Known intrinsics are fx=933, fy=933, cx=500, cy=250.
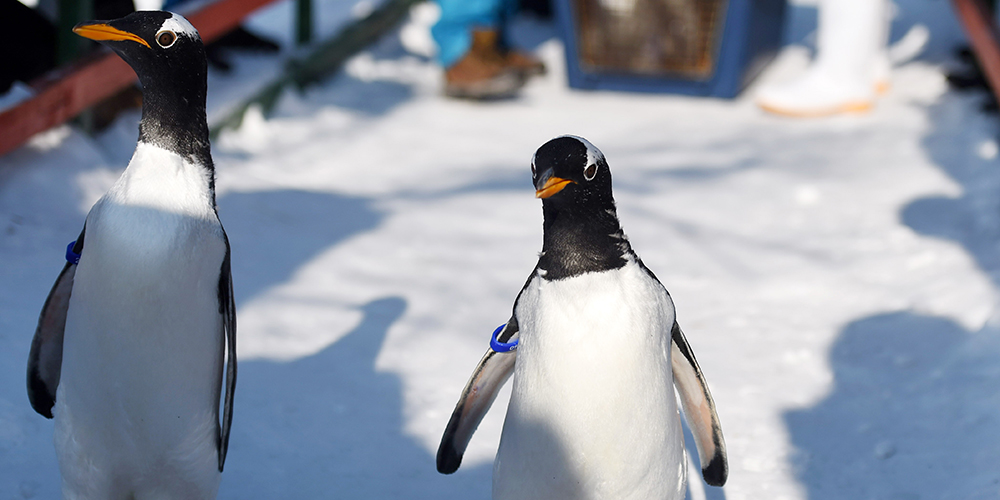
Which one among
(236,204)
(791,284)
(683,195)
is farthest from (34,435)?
(683,195)

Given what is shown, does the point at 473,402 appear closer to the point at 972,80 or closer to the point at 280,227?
the point at 280,227

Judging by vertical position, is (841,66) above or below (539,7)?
above

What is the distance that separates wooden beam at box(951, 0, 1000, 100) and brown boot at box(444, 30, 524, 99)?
209cm

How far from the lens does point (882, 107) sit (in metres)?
4.45

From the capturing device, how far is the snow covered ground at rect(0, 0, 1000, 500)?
2037 millimetres

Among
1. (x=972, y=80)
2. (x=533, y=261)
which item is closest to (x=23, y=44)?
(x=533, y=261)

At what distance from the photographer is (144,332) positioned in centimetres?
142

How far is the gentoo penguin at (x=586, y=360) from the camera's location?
1.37 metres

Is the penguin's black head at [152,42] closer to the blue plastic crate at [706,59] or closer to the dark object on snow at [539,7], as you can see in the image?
the blue plastic crate at [706,59]

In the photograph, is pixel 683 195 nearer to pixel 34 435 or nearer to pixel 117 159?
pixel 117 159

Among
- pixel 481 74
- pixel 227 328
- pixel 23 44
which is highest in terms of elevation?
pixel 227 328

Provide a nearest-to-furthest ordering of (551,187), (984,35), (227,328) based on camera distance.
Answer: (551,187) < (227,328) < (984,35)

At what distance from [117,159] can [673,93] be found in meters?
2.77

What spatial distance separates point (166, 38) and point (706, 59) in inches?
145
